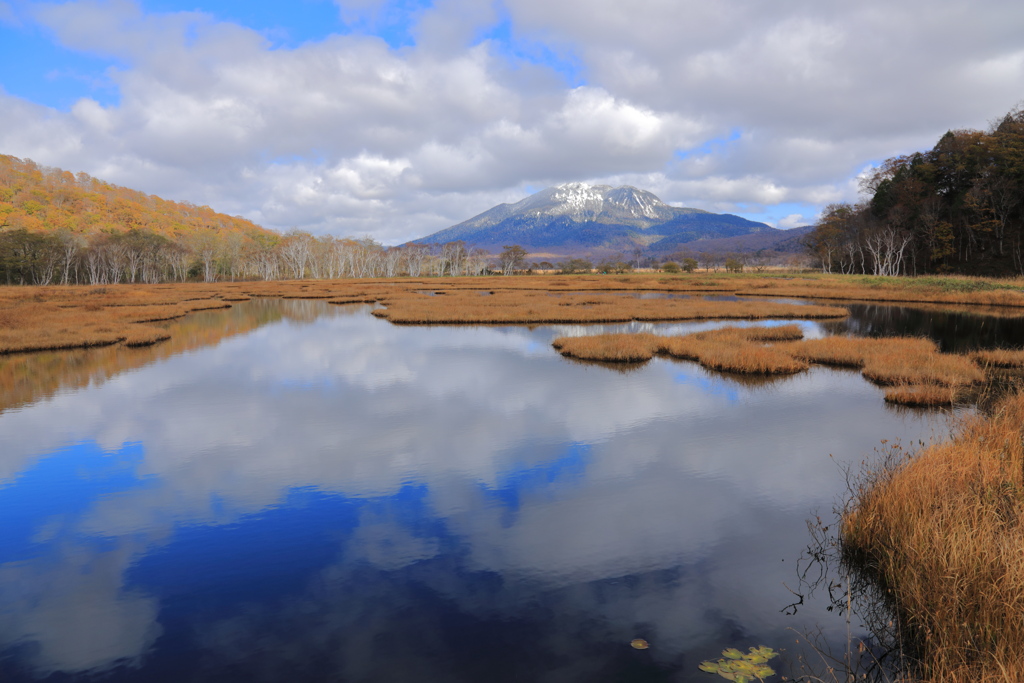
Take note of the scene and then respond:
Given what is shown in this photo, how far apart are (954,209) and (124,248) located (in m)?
150

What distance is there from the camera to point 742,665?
5.69 metres

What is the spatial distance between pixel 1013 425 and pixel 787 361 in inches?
403

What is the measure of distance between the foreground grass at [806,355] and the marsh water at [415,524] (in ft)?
6.20

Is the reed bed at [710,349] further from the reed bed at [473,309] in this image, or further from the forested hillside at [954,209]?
the forested hillside at [954,209]

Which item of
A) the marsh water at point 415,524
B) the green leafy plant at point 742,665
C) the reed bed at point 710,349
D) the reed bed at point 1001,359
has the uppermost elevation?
the reed bed at point 710,349

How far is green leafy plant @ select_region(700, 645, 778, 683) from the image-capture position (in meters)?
5.51

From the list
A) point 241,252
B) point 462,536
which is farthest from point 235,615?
point 241,252

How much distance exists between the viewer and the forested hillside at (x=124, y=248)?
3725 inches

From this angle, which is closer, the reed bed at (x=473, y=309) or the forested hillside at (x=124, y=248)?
the reed bed at (x=473, y=309)

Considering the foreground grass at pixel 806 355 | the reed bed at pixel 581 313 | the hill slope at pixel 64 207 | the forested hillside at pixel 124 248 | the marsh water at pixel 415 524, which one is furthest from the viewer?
the hill slope at pixel 64 207

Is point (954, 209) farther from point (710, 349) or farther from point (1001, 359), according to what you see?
point (710, 349)

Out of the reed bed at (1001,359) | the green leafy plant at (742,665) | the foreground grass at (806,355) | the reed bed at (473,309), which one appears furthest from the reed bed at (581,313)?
the green leafy plant at (742,665)

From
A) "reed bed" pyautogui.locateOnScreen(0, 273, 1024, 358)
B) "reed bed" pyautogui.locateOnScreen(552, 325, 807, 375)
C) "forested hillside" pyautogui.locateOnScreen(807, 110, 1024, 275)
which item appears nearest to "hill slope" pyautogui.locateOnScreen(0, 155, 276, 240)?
"reed bed" pyautogui.locateOnScreen(0, 273, 1024, 358)

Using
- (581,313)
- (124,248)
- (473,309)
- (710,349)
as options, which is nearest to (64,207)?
(124,248)
